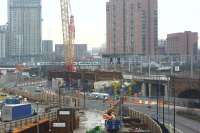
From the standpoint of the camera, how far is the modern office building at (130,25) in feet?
628

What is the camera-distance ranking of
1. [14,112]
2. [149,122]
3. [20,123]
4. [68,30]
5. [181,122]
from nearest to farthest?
[20,123] < [149,122] < [14,112] < [181,122] < [68,30]

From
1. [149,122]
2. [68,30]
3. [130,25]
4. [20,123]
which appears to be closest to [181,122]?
[149,122]

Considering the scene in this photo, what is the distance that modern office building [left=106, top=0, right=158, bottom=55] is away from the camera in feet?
628

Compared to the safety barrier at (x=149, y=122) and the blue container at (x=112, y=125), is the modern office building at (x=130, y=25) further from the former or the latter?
the blue container at (x=112, y=125)

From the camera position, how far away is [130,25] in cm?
19238

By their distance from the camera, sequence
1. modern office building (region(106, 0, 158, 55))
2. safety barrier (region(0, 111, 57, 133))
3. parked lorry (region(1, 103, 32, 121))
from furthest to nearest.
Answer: modern office building (region(106, 0, 158, 55))
parked lorry (region(1, 103, 32, 121))
safety barrier (region(0, 111, 57, 133))

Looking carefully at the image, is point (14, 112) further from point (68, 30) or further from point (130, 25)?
point (130, 25)

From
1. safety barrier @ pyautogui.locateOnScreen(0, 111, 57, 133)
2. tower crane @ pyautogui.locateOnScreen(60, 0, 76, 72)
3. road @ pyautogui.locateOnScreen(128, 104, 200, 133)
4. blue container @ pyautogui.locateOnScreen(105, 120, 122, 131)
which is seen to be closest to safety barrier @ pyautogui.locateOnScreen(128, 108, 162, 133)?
blue container @ pyautogui.locateOnScreen(105, 120, 122, 131)

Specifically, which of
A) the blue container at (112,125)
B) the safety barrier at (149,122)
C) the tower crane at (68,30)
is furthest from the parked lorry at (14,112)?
the tower crane at (68,30)

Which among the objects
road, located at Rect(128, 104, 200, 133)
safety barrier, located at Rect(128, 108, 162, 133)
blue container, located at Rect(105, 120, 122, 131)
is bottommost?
road, located at Rect(128, 104, 200, 133)

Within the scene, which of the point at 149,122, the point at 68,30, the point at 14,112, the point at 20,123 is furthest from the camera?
the point at 68,30

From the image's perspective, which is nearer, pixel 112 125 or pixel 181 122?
pixel 112 125

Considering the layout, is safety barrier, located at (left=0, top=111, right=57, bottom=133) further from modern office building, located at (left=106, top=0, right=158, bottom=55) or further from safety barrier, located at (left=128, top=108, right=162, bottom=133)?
modern office building, located at (left=106, top=0, right=158, bottom=55)

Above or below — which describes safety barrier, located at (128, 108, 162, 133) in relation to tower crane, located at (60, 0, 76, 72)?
below
